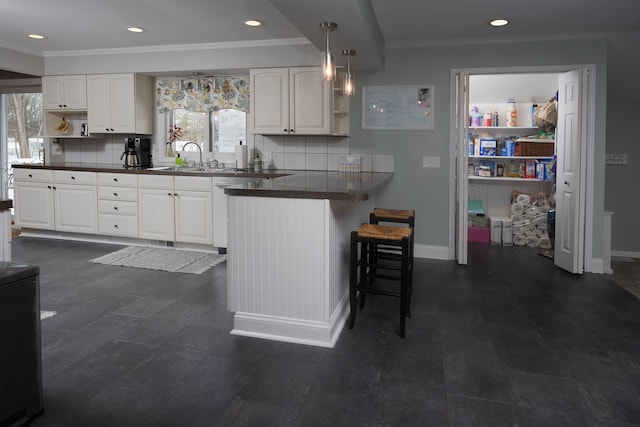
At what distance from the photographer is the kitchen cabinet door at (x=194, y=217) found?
16.0ft

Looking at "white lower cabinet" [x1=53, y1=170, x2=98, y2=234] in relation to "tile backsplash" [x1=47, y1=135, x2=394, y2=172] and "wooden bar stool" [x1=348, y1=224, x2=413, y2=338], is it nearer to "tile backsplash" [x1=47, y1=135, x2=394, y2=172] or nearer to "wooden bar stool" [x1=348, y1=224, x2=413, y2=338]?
"tile backsplash" [x1=47, y1=135, x2=394, y2=172]

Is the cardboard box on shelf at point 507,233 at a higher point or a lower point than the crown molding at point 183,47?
lower

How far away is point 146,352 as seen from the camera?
2523mm

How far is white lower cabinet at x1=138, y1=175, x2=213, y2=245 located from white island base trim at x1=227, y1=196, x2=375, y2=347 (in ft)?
7.22

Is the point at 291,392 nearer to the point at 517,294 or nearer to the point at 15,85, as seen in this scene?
the point at 517,294

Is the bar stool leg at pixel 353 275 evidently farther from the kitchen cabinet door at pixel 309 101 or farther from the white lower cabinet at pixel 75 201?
the white lower cabinet at pixel 75 201

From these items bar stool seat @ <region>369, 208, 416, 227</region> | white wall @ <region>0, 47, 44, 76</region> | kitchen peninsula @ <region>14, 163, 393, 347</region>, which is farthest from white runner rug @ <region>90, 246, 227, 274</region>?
white wall @ <region>0, 47, 44, 76</region>

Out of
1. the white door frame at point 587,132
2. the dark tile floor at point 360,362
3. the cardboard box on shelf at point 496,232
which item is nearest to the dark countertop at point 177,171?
the dark tile floor at point 360,362

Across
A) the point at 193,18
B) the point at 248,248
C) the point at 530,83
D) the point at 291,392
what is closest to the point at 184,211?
the point at 193,18

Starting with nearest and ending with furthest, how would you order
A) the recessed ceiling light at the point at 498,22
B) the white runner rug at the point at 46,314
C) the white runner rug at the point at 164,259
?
1. the white runner rug at the point at 46,314
2. the recessed ceiling light at the point at 498,22
3. the white runner rug at the point at 164,259

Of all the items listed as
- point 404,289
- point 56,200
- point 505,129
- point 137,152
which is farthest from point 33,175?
point 505,129

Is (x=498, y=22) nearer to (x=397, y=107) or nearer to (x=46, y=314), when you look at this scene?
(x=397, y=107)

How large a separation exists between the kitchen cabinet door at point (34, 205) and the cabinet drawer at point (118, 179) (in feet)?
2.52

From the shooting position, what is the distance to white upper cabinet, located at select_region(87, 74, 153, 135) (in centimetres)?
541
